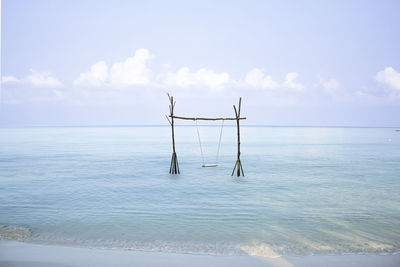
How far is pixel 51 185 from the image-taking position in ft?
48.0

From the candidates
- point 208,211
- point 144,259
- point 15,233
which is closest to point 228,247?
point 144,259

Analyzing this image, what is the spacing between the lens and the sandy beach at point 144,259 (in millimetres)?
5867

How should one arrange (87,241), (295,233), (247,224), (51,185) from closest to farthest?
(87,241) < (295,233) < (247,224) < (51,185)

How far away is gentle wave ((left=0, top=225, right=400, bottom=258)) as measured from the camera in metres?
6.59

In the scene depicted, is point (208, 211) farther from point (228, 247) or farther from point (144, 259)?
point (144, 259)

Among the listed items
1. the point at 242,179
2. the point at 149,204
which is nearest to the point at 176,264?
the point at 149,204

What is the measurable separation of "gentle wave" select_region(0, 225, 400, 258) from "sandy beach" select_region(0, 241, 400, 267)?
0.24 m

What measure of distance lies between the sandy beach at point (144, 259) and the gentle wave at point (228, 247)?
9.6 inches

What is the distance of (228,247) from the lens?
691 cm

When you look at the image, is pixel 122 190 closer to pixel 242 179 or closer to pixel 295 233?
pixel 242 179

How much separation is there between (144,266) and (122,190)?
8.15 metres

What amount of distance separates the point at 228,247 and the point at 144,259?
1937 mm

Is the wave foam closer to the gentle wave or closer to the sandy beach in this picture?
the gentle wave

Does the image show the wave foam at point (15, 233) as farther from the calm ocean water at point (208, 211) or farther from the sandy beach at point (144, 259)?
the sandy beach at point (144, 259)
